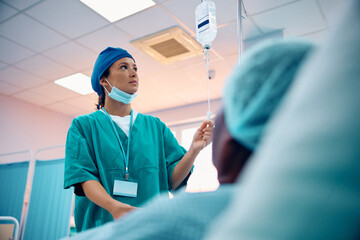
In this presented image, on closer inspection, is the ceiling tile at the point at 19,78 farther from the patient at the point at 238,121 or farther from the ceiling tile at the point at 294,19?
the patient at the point at 238,121

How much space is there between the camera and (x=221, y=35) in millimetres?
3248

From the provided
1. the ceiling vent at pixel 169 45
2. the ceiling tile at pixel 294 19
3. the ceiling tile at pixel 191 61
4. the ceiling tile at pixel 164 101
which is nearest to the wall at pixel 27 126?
the ceiling tile at pixel 164 101

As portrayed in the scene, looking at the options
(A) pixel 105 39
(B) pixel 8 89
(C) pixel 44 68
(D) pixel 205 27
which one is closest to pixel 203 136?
(D) pixel 205 27

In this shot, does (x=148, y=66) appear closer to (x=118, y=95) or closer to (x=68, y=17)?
(x=68, y=17)

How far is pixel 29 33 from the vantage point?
3.21 meters

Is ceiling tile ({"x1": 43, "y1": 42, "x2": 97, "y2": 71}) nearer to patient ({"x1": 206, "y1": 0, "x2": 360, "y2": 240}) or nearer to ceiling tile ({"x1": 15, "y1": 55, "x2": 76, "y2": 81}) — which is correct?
ceiling tile ({"x1": 15, "y1": 55, "x2": 76, "y2": 81})

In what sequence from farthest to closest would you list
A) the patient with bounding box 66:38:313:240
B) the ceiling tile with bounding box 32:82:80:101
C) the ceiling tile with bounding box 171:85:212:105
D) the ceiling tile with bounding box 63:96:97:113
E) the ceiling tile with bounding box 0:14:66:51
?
the ceiling tile with bounding box 63:96:97:113 → the ceiling tile with bounding box 171:85:212:105 → the ceiling tile with bounding box 32:82:80:101 → the ceiling tile with bounding box 0:14:66:51 → the patient with bounding box 66:38:313:240

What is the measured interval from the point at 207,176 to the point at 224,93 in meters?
4.20

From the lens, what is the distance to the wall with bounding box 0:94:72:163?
16.2 ft

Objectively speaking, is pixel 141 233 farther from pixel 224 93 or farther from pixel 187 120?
pixel 187 120

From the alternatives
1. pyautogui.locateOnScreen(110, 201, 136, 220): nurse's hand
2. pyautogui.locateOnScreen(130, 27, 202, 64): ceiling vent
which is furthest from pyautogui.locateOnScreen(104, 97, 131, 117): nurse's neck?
pyautogui.locateOnScreen(130, 27, 202, 64): ceiling vent

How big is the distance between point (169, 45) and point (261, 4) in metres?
1.07

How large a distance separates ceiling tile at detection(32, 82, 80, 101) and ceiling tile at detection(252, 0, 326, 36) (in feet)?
9.98

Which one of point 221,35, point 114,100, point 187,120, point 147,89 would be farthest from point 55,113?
point 114,100
